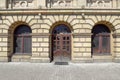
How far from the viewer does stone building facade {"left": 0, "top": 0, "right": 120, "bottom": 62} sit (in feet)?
46.6

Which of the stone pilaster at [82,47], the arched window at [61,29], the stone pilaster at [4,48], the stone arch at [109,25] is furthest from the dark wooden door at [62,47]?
the stone pilaster at [4,48]

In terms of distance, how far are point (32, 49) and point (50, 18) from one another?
11.5 feet

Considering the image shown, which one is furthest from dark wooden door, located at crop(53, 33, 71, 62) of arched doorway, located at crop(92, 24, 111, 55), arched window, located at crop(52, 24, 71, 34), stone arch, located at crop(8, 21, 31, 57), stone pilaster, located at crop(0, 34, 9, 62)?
stone pilaster, located at crop(0, 34, 9, 62)

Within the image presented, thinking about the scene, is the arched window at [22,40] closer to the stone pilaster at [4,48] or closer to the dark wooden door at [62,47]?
the stone pilaster at [4,48]

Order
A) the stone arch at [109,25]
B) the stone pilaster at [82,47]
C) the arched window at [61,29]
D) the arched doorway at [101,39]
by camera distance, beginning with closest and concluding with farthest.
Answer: the stone pilaster at [82,47], the stone arch at [109,25], the arched doorway at [101,39], the arched window at [61,29]

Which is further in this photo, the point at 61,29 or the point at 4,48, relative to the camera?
the point at 61,29

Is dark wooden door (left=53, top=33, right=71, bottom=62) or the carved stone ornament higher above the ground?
the carved stone ornament

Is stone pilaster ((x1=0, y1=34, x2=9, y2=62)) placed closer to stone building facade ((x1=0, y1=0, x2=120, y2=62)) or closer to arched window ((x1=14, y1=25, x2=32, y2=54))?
stone building facade ((x1=0, y1=0, x2=120, y2=62))

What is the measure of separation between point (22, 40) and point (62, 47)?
4.21 metres

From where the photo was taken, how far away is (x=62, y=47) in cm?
1507

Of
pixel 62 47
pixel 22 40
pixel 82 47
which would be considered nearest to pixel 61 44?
pixel 62 47

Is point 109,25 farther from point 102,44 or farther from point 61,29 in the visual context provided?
point 61,29

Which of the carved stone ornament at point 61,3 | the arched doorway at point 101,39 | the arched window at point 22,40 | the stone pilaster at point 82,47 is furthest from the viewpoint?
the arched window at point 22,40

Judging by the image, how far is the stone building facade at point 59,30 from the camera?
46.6 ft
